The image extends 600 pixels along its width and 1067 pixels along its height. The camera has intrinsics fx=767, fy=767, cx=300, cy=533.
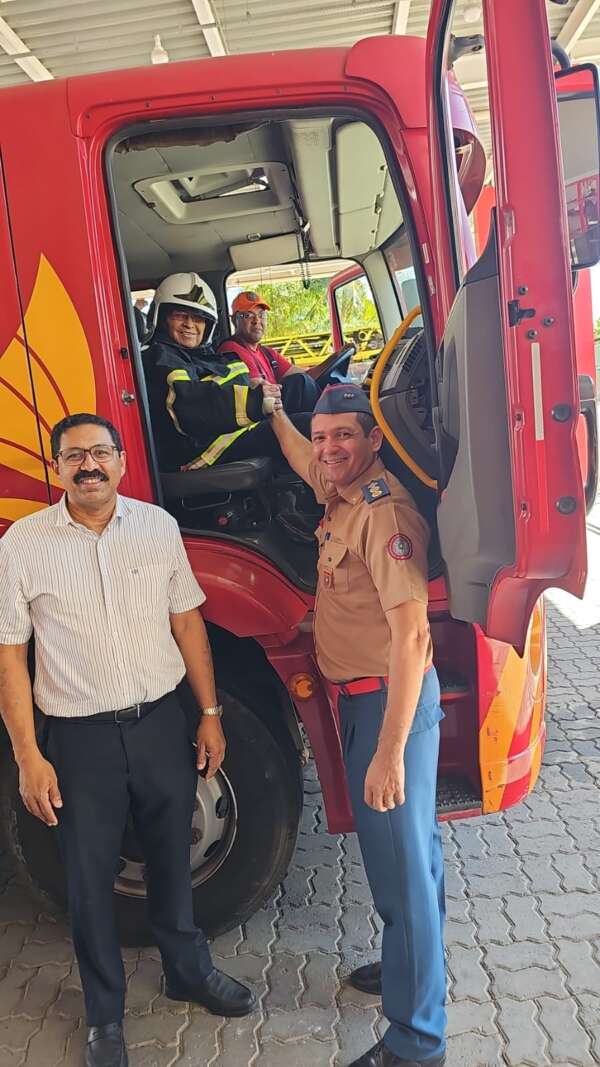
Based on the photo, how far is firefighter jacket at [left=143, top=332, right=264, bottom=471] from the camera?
2.31 m

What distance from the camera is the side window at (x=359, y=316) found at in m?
3.83

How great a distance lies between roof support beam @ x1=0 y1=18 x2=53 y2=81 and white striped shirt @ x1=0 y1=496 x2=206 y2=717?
5388 millimetres

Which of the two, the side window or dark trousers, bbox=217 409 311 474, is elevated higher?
the side window

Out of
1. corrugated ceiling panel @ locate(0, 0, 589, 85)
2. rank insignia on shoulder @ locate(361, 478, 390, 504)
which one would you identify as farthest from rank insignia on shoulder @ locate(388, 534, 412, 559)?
corrugated ceiling panel @ locate(0, 0, 589, 85)

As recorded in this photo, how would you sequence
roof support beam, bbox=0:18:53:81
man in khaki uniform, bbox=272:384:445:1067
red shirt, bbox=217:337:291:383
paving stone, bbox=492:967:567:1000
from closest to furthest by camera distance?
man in khaki uniform, bbox=272:384:445:1067, paving stone, bbox=492:967:567:1000, red shirt, bbox=217:337:291:383, roof support beam, bbox=0:18:53:81

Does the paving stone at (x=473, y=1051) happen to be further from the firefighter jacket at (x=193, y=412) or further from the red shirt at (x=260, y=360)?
the red shirt at (x=260, y=360)

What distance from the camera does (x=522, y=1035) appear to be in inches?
76.5

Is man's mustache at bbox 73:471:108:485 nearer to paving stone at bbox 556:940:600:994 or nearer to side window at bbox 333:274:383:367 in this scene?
paving stone at bbox 556:940:600:994

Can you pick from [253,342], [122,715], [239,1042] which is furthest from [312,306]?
[239,1042]

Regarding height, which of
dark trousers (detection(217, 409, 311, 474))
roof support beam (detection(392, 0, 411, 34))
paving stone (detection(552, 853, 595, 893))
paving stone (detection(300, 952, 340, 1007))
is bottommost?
paving stone (detection(300, 952, 340, 1007))

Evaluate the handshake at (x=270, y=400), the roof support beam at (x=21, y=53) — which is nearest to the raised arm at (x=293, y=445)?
the handshake at (x=270, y=400)

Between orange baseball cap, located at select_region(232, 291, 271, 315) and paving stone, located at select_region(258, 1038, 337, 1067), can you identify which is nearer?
paving stone, located at select_region(258, 1038, 337, 1067)

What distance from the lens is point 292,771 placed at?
228 centimetres

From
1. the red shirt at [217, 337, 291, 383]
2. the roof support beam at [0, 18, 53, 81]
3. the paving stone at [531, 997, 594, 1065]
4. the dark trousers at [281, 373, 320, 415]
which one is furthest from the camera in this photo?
the roof support beam at [0, 18, 53, 81]
